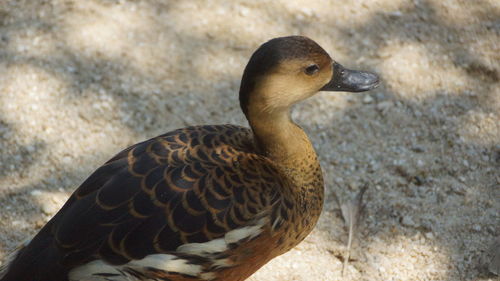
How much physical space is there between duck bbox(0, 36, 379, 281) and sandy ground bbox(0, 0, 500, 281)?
0.68 m

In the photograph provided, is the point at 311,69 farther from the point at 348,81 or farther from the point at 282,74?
the point at 348,81

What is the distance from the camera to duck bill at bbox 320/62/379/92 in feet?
9.37

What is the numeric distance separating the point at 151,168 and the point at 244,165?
377 millimetres

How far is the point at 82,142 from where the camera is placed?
376 centimetres

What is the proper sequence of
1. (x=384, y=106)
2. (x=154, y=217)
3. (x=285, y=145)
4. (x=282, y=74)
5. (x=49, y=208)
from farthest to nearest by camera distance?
(x=384, y=106)
(x=49, y=208)
(x=285, y=145)
(x=282, y=74)
(x=154, y=217)

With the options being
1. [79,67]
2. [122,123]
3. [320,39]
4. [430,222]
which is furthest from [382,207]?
[79,67]

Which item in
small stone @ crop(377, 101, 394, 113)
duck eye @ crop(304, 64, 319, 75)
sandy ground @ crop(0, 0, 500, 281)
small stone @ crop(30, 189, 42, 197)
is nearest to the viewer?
duck eye @ crop(304, 64, 319, 75)

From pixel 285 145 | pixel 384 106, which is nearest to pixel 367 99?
pixel 384 106

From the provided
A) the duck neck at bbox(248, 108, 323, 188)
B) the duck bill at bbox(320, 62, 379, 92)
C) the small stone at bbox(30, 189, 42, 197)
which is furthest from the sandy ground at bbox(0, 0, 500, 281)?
the duck bill at bbox(320, 62, 379, 92)

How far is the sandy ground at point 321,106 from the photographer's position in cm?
336

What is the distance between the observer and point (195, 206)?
8.36ft

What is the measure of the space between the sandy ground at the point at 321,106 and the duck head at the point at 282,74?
3.15 ft

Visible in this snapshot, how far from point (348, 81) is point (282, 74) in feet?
1.28

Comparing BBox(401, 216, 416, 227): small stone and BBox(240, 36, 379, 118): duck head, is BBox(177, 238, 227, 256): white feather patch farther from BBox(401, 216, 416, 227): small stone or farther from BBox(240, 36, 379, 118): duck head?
BBox(401, 216, 416, 227): small stone
